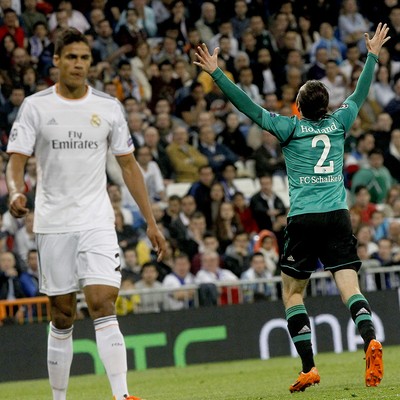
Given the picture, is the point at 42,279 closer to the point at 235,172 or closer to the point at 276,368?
the point at 276,368

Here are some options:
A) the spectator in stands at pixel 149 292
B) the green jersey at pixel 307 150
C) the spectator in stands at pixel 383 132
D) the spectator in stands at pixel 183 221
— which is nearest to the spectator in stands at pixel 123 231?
the spectator in stands at pixel 183 221

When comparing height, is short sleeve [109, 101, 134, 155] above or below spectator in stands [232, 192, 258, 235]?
below

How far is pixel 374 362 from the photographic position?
9508mm

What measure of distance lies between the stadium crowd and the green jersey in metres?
6.72

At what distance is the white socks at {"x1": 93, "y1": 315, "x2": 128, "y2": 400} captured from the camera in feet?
27.8

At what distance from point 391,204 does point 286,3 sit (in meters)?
5.89

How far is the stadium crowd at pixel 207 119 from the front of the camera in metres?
17.9

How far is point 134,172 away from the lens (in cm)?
895

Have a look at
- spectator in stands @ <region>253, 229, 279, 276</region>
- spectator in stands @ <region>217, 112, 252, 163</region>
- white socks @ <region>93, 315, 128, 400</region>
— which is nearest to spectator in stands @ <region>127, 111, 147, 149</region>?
spectator in stands @ <region>217, 112, 252, 163</region>

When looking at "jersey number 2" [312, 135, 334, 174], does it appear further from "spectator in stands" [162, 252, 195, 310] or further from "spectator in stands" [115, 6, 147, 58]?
"spectator in stands" [115, 6, 147, 58]

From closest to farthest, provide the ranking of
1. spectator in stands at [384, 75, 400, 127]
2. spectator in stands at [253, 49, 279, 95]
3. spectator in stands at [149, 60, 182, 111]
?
spectator in stands at [149, 60, 182, 111]
spectator in stands at [384, 75, 400, 127]
spectator in stands at [253, 49, 279, 95]

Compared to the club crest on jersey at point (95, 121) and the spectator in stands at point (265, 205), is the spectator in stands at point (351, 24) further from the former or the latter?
the club crest on jersey at point (95, 121)

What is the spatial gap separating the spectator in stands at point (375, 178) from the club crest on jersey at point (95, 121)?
12263 millimetres

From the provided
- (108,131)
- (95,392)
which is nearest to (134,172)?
(108,131)
